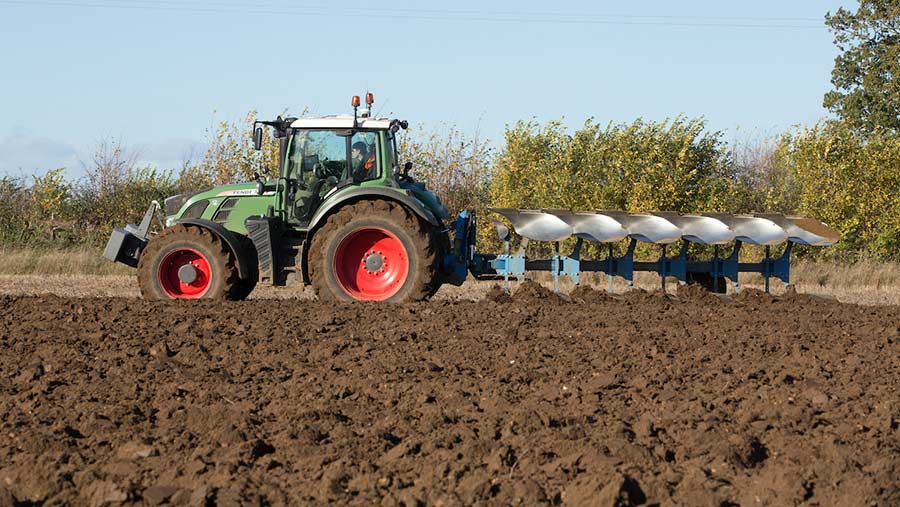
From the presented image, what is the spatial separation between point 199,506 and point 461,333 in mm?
4899

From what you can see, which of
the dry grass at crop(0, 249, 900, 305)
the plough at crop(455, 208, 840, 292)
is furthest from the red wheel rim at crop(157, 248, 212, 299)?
the dry grass at crop(0, 249, 900, 305)

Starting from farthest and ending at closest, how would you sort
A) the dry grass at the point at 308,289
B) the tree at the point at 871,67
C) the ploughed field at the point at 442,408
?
the tree at the point at 871,67
the dry grass at the point at 308,289
the ploughed field at the point at 442,408

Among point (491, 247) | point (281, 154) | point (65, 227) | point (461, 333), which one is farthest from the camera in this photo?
point (65, 227)

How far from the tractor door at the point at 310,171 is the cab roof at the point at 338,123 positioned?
76 millimetres

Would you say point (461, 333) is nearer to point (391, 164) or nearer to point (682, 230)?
point (391, 164)

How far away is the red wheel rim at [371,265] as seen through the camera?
38.8 feet

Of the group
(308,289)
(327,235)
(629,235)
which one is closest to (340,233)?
(327,235)

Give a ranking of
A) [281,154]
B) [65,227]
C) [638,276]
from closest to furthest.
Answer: [281,154] → [638,276] → [65,227]

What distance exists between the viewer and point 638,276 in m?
19.1

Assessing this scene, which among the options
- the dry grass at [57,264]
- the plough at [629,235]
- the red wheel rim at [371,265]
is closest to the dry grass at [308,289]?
the dry grass at [57,264]

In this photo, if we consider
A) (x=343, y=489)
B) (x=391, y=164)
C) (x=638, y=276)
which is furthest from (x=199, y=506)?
(x=638, y=276)

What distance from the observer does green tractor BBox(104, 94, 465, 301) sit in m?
11.6

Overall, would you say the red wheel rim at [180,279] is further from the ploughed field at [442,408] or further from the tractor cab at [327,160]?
the ploughed field at [442,408]

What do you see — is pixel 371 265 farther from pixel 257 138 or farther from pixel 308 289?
pixel 308 289
